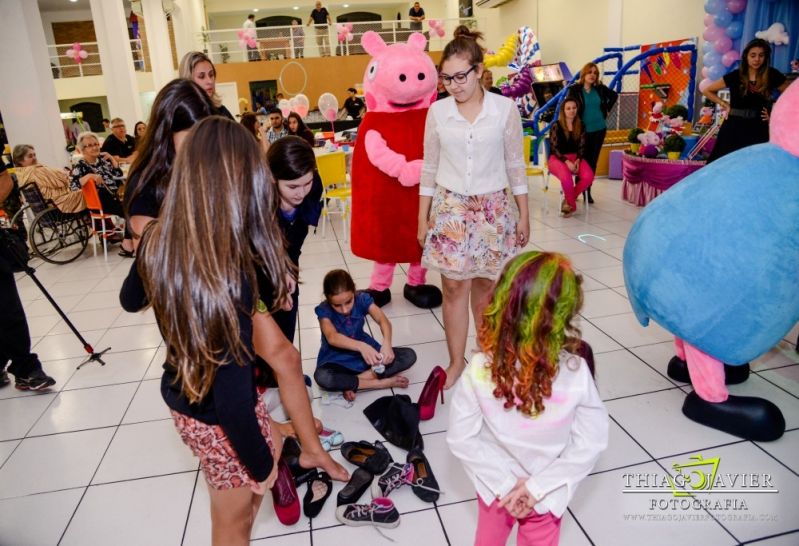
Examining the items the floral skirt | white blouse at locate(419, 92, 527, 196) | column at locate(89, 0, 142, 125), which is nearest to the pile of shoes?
the floral skirt

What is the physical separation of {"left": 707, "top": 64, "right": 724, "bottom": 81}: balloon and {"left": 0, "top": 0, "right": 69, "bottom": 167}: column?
828 cm

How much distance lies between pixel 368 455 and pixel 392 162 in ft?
5.38

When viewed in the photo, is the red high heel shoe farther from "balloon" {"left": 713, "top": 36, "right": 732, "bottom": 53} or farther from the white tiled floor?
"balloon" {"left": 713, "top": 36, "right": 732, "bottom": 53}

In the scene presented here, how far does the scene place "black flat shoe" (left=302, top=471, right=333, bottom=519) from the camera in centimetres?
197

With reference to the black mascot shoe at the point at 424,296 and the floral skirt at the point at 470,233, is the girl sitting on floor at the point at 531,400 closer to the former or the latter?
the floral skirt at the point at 470,233

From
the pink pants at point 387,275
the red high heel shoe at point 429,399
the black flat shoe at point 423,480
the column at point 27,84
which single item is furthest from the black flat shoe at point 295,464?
the column at point 27,84

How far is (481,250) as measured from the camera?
8.05 feet

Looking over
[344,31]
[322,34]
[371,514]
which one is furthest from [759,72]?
[322,34]

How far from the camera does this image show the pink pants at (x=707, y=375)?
2.23 metres

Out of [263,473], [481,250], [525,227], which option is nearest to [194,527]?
[263,473]

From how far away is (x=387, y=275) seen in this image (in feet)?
12.4

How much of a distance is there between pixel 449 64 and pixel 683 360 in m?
1.74

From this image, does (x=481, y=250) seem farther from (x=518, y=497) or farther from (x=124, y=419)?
(x=124, y=419)

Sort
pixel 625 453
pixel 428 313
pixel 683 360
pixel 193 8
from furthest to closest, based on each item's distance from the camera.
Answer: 1. pixel 193 8
2. pixel 428 313
3. pixel 683 360
4. pixel 625 453
